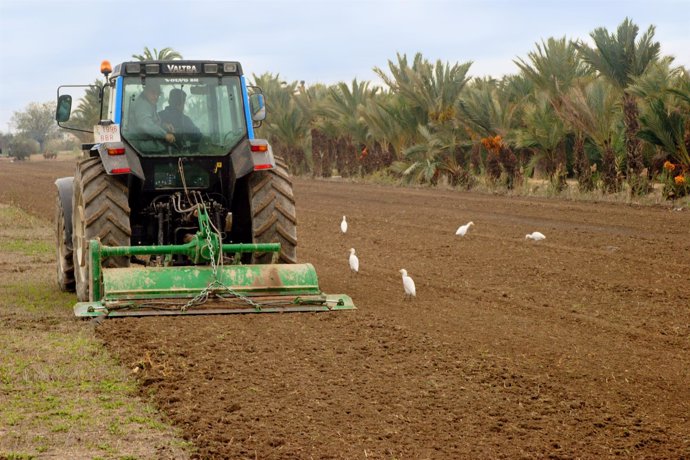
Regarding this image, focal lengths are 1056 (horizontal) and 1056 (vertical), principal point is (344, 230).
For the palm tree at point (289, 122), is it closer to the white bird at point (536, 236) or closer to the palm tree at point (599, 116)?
the palm tree at point (599, 116)

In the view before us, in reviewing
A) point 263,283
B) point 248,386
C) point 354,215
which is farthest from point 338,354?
point 354,215

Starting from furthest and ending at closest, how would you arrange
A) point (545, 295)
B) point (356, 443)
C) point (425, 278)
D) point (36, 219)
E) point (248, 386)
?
1. point (36, 219)
2. point (425, 278)
3. point (545, 295)
4. point (248, 386)
5. point (356, 443)

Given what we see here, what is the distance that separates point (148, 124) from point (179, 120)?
285 mm

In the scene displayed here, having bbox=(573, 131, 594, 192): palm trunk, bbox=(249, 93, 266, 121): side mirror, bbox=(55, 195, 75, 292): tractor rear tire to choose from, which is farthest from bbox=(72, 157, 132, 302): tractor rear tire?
bbox=(573, 131, 594, 192): palm trunk

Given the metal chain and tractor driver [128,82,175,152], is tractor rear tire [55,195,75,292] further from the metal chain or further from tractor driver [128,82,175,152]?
the metal chain

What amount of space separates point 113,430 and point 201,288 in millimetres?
3085

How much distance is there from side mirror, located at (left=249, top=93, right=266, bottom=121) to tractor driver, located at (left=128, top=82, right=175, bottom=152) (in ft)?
2.58

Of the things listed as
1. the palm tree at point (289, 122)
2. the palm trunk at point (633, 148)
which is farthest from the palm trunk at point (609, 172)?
the palm tree at point (289, 122)

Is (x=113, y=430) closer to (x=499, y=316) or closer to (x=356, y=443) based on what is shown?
(x=356, y=443)

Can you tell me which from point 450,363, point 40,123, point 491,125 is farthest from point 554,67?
point 40,123

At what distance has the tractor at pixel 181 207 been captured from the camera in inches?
334

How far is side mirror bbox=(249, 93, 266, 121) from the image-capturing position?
966cm

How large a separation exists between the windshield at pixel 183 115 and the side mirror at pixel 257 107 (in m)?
0.13

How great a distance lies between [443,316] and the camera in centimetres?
880
